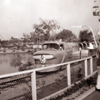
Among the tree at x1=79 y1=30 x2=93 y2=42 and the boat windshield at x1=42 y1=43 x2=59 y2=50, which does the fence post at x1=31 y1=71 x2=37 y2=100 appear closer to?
the boat windshield at x1=42 y1=43 x2=59 y2=50

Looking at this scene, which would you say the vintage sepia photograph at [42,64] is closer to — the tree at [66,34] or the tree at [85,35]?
the tree at [66,34]

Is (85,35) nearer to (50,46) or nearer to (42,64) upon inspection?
(50,46)

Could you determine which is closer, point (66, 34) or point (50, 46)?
point (50, 46)

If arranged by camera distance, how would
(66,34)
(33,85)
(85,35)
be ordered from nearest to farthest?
1. (33,85)
2. (66,34)
3. (85,35)

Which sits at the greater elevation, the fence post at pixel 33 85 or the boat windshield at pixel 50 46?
the boat windshield at pixel 50 46

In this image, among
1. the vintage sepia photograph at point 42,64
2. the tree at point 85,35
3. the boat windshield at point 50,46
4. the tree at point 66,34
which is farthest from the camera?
the tree at point 85,35

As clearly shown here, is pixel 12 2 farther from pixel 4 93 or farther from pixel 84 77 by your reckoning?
pixel 84 77

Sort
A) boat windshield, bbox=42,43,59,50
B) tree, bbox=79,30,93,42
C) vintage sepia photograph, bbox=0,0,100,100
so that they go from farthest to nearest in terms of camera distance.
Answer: tree, bbox=79,30,93,42 → boat windshield, bbox=42,43,59,50 → vintage sepia photograph, bbox=0,0,100,100

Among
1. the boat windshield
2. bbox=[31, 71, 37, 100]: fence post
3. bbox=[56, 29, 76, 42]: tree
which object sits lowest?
bbox=[31, 71, 37, 100]: fence post

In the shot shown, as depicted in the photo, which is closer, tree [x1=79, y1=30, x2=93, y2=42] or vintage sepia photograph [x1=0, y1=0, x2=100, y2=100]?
vintage sepia photograph [x1=0, y1=0, x2=100, y2=100]

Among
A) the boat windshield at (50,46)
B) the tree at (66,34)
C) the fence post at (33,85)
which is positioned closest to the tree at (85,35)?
the tree at (66,34)

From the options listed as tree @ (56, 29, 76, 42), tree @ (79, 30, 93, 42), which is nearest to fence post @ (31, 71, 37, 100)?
tree @ (56, 29, 76, 42)

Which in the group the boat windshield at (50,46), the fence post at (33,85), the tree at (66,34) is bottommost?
the fence post at (33,85)

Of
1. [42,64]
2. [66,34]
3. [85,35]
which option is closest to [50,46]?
[42,64]
